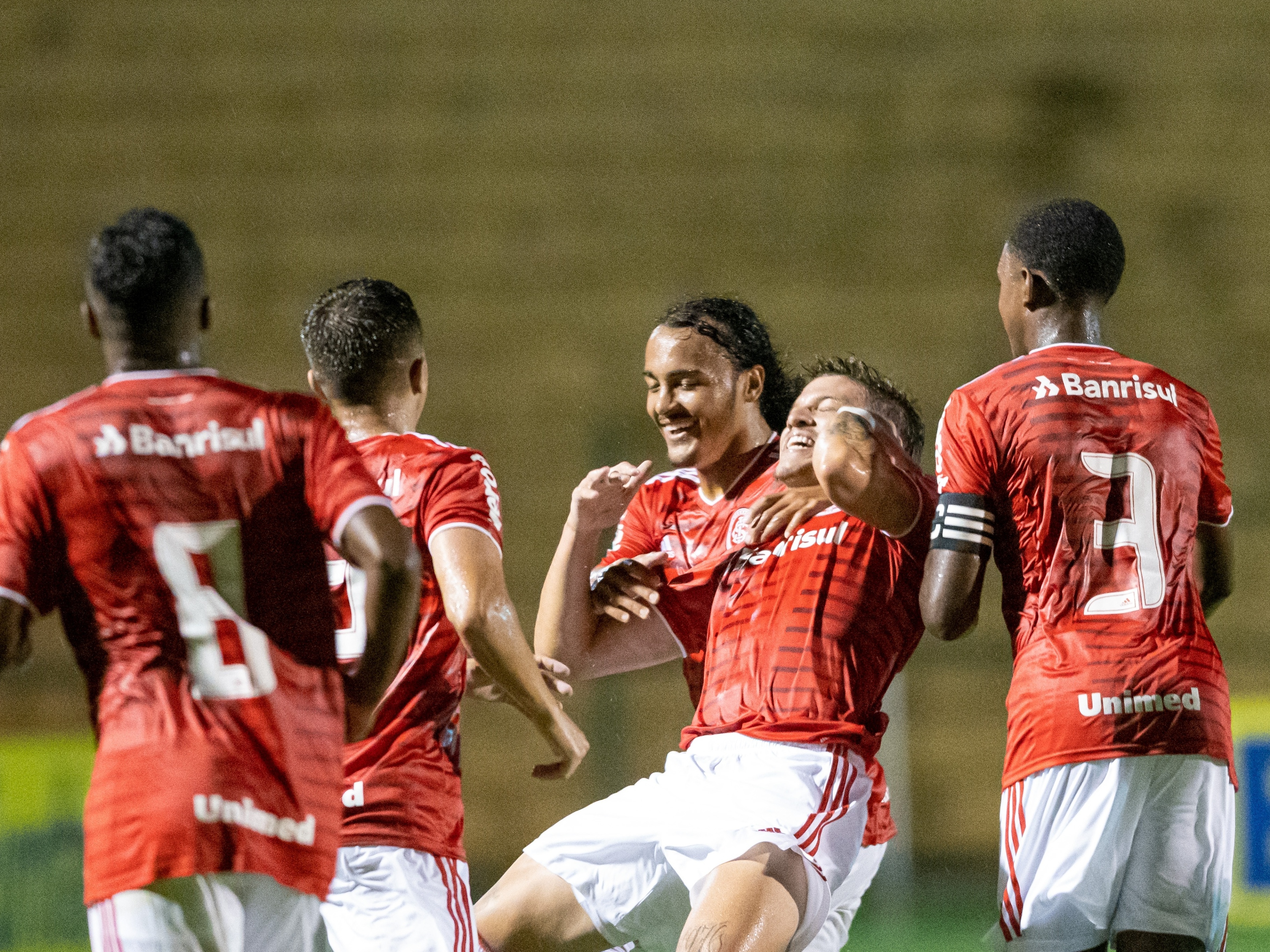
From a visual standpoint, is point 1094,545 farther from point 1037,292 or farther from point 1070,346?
point 1037,292

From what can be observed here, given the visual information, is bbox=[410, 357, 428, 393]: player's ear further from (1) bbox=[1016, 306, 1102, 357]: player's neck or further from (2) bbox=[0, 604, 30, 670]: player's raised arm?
(1) bbox=[1016, 306, 1102, 357]: player's neck

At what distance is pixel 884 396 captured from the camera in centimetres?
418

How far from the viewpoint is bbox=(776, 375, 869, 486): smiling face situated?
13.0 feet

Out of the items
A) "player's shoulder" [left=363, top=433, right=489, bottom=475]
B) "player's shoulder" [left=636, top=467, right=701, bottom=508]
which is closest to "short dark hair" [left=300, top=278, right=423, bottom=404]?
"player's shoulder" [left=363, top=433, right=489, bottom=475]

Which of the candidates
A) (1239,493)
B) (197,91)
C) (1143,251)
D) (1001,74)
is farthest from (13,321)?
(1239,493)

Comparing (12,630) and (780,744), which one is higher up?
(12,630)

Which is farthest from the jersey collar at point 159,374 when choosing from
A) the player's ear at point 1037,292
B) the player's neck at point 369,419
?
the player's ear at point 1037,292

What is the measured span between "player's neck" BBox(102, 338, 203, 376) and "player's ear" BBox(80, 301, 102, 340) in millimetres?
45

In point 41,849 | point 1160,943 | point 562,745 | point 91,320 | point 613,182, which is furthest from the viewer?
point 613,182

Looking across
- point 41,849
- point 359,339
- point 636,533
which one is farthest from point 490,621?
point 41,849

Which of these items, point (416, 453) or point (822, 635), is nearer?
point (416, 453)

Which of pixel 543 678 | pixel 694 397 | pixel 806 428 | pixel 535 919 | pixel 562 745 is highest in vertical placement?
pixel 694 397

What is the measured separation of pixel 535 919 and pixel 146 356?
1.82 m

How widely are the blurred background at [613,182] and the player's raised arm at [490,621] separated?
259 inches
